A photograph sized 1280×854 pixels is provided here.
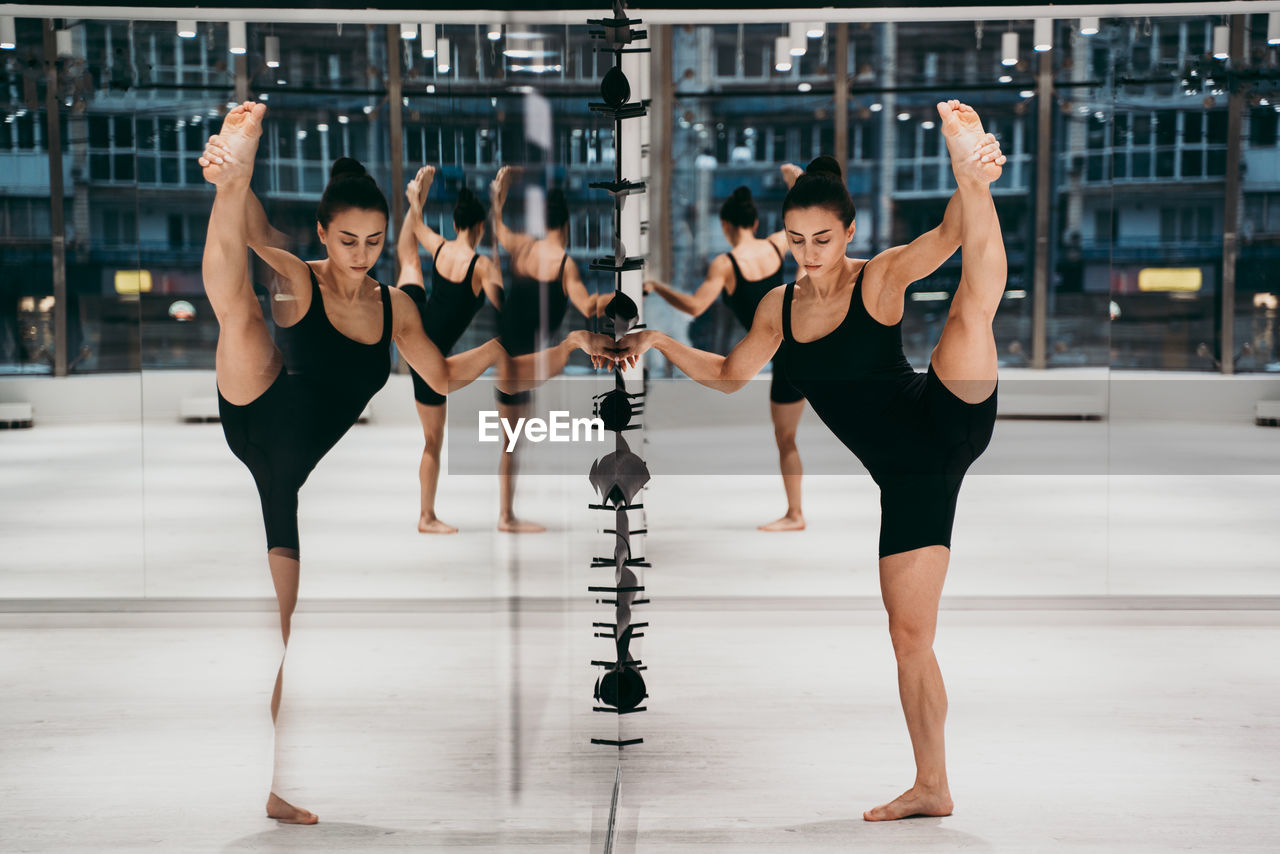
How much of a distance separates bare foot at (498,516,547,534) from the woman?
6.1 inches

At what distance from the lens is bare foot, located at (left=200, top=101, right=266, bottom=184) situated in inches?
52.7

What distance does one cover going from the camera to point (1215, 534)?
Result: 455 centimetres

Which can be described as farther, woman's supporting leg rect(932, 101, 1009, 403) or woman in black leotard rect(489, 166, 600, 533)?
woman's supporting leg rect(932, 101, 1009, 403)

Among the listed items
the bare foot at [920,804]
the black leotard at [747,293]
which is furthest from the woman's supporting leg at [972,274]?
the black leotard at [747,293]

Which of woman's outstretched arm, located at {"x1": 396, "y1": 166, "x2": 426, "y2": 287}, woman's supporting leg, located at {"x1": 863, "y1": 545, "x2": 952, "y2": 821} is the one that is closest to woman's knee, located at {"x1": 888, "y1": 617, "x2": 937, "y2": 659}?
woman's supporting leg, located at {"x1": 863, "y1": 545, "x2": 952, "y2": 821}

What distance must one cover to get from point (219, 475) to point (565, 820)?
0.65m

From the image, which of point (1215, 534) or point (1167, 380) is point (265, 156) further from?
point (1167, 380)

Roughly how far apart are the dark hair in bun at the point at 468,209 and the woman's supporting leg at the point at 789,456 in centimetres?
405

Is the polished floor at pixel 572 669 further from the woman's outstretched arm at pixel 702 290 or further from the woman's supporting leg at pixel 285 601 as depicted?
the woman's outstretched arm at pixel 702 290

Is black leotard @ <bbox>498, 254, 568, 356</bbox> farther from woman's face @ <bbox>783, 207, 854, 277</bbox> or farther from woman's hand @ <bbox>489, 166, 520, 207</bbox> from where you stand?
woman's face @ <bbox>783, 207, 854, 277</bbox>

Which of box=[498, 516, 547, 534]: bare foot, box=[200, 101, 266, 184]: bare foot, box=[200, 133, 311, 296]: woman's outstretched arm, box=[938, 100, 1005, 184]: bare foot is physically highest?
box=[938, 100, 1005, 184]: bare foot

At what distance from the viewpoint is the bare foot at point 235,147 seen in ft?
4.40

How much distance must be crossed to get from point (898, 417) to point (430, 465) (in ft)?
3.97

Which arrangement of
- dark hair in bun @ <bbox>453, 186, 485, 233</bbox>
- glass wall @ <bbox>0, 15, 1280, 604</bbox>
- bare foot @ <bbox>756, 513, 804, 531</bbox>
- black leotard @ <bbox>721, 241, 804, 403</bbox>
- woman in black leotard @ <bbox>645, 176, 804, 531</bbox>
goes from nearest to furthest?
dark hair in bun @ <bbox>453, 186, 485, 233</bbox> → glass wall @ <bbox>0, 15, 1280, 604</bbox> → bare foot @ <bbox>756, 513, 804, 531</bbox> → woman in black leotard @ <bbox>645, 176, 804, 531</bbox> → black leotard @ <bbox>721, 241, 804, 403</bbox>
